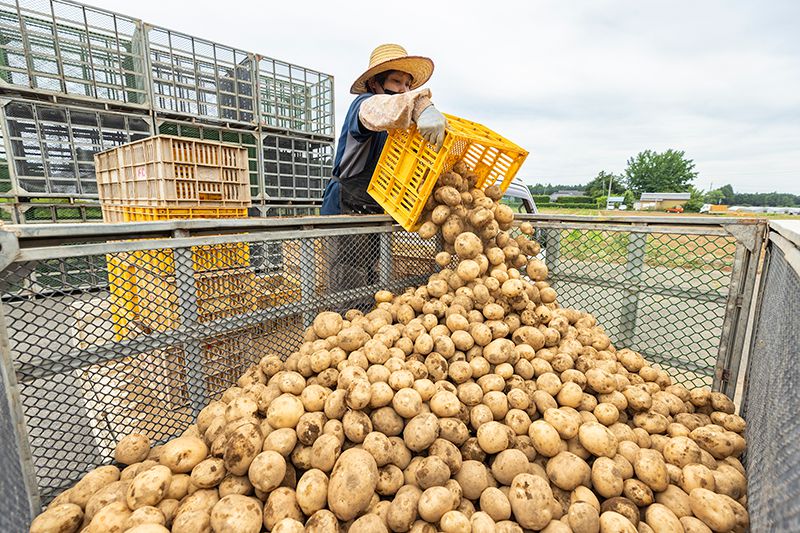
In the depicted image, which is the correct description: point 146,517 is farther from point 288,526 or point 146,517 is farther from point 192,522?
point 288,526

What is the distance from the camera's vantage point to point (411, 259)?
302 cm

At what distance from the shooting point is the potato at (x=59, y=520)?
1.34 m

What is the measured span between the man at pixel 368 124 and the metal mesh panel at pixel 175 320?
724 millimetres

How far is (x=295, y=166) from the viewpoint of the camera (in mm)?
7945

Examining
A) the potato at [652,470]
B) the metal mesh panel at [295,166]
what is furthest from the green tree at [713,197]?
the potato at [652,470]

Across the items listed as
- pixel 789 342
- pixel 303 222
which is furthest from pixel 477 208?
pixel 789 342

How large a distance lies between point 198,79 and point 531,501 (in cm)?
749

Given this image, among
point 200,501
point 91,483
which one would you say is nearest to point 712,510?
point 200,501

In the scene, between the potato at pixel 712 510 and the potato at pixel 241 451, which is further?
the potato at pixel 241 451

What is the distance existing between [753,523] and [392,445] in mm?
1301

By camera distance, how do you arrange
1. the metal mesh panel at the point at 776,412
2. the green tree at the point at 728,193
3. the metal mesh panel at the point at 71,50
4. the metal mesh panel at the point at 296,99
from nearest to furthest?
the metal mesh panel at the point at 776,412 < the metal mesh panel at the point at 71,50 < the metal mesh panel at the point at 296,99 < the green tree at the point at 728,193

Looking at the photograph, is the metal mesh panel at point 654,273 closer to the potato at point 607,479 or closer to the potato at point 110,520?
the potato at point 607,479

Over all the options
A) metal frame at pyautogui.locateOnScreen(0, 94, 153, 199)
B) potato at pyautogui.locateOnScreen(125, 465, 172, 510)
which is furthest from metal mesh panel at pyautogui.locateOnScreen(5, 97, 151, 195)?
potato at pyautogui.locateOnScreen(125, 465, 172, 510)

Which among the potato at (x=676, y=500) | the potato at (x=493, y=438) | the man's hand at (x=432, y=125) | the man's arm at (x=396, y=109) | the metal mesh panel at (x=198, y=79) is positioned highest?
the metal mesh panel at (x=198, y=79)
